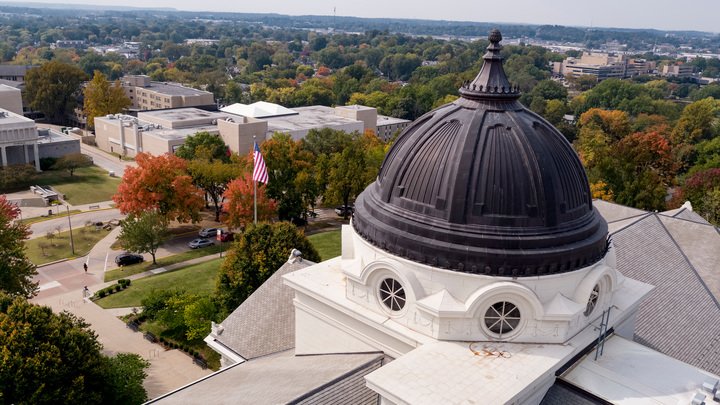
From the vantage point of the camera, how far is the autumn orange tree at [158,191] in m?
64.2

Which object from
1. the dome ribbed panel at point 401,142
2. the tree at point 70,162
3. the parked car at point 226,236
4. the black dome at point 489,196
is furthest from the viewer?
the tree at point 70,162

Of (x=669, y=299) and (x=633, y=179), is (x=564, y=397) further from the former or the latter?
(x=633, y=179)

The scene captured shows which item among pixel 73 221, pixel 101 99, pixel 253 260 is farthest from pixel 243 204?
pixel 101 99

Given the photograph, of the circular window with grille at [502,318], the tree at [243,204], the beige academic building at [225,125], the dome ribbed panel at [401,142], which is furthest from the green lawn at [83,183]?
the circular window with grille at [502,318]

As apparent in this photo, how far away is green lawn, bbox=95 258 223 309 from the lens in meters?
50.8

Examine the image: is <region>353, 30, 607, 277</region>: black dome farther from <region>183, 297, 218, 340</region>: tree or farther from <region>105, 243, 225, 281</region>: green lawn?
<region>105, 243, 225, 281</region>: green lawn

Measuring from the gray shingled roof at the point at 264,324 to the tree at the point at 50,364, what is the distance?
6.17 metres

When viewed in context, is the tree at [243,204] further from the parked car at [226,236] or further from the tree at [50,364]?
the tree at [50,364]

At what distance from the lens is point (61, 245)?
6512 cm

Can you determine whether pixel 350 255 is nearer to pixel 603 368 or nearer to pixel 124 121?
pixel 603 368

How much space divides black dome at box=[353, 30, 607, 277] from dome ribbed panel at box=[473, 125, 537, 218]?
0.12 feet

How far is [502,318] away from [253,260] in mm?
25422

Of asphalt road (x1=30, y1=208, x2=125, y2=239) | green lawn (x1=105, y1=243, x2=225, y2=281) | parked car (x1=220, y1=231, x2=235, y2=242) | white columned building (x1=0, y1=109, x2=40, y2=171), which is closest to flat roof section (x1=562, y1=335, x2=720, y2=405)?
green lawn (x1=105, y1=243, x2=225, y2=281)

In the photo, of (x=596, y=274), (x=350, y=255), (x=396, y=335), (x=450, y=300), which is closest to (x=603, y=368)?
(x=596, y=274)
